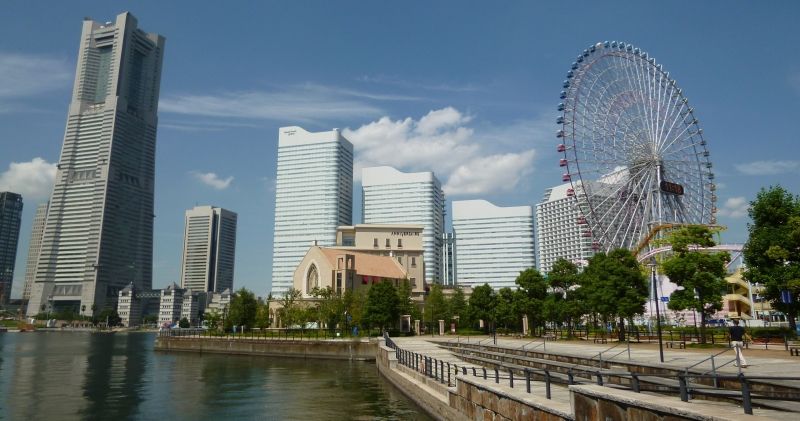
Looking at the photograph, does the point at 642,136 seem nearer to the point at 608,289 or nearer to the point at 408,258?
the point at 608,289

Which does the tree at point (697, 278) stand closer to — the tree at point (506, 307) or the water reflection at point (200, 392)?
the tree at point (506, 307)

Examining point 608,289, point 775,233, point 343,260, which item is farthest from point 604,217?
point 343,260

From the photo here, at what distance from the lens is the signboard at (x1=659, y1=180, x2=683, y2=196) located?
9289 centimetres

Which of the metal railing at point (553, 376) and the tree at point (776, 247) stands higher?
the tree at point (776, 247)

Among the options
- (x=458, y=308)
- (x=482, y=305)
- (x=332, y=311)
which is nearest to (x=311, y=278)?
(x=332, y=311)

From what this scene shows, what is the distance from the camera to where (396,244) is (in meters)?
162

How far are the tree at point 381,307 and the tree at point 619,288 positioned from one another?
37.1 metres

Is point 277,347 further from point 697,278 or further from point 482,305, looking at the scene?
point 697,278

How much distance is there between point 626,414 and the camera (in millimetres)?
13023

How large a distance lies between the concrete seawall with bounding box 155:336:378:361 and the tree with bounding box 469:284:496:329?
23572 millimetres

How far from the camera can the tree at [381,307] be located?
3536 inches

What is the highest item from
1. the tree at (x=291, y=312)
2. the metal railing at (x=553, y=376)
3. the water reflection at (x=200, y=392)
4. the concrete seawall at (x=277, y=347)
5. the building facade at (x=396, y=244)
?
the building facade at (x=396, y=244)

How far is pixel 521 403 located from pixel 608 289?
4528cm

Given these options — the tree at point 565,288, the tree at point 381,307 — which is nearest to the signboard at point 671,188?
the tree at point 565,288
